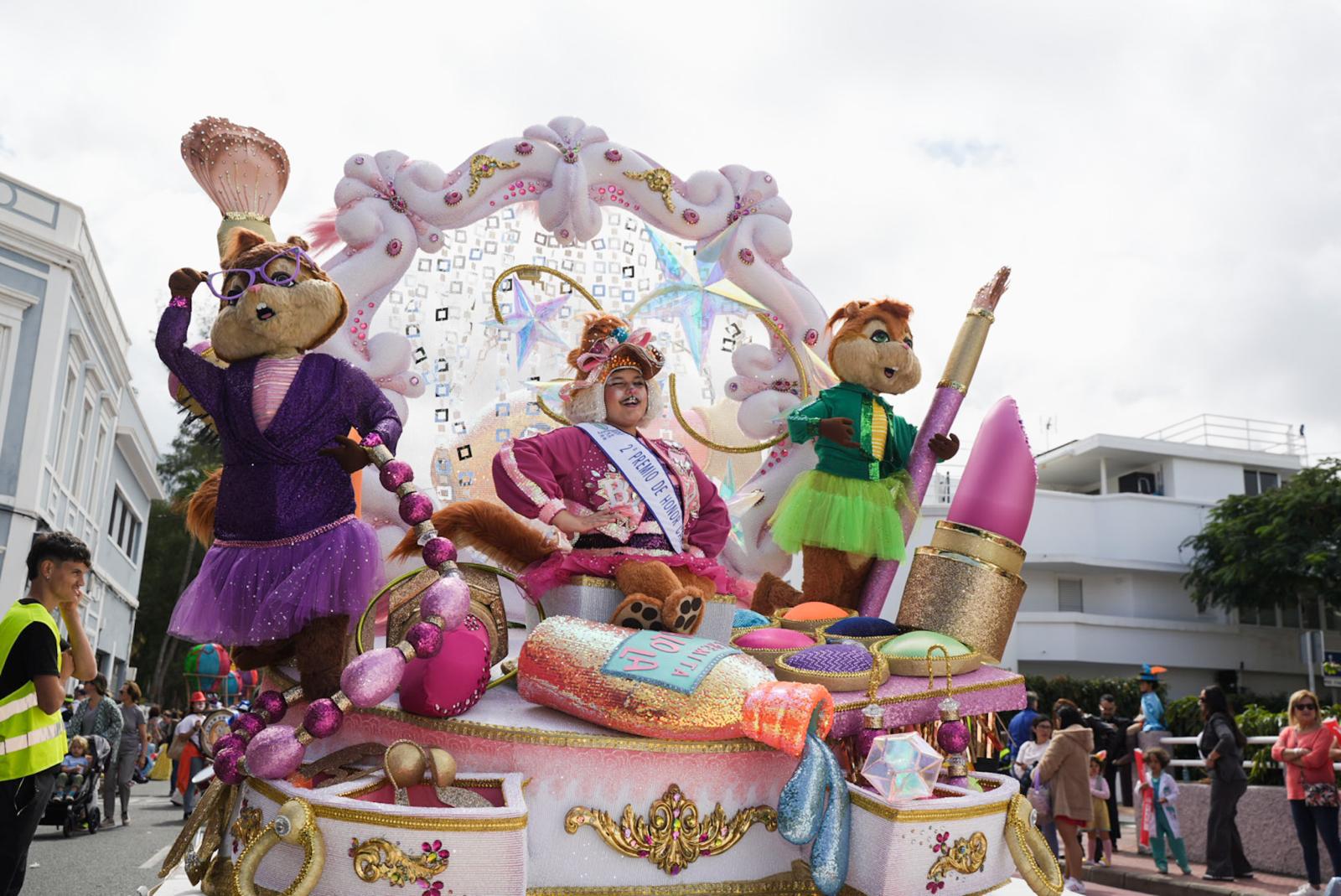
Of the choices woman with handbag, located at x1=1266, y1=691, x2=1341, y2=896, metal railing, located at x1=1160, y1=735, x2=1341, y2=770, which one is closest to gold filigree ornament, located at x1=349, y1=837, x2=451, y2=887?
woman with handbag, located at x1=1266, y1=691, x2=1341, y2=896

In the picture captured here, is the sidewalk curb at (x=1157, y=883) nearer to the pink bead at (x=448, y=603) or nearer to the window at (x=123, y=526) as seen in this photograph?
the pink bead at (x=448, y=603)

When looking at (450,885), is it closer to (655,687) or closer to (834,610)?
(655,687)

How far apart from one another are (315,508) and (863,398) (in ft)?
7.97

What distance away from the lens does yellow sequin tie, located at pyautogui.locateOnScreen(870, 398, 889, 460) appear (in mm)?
4695

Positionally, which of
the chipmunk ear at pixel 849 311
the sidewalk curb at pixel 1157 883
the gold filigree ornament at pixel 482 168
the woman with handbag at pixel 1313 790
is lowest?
the sidewalk curb at pixel 1157 883

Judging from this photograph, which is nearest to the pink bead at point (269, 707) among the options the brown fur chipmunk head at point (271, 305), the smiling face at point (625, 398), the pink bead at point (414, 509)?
the pink bead at point (414, 509)

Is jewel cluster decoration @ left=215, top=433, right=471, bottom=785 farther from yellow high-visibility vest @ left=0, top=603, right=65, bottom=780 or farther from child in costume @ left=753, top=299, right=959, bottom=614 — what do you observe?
child in costume @ left=753, top=299, right=959, bottom=614

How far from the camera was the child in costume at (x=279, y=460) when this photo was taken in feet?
10.3

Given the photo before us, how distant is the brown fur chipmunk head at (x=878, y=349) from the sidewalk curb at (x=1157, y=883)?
4.84 metres

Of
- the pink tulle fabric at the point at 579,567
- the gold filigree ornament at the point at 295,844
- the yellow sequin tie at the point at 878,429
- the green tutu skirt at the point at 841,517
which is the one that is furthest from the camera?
the yellow sequin tie at the point at 878,429

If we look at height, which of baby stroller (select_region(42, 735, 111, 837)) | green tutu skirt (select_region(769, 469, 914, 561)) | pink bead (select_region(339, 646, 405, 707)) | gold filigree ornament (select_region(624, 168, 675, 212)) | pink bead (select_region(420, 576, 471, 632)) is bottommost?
baby stroller (select_region(42, 735, 111, 837))

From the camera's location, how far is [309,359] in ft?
11.2

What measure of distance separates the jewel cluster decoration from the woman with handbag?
5.84 meters

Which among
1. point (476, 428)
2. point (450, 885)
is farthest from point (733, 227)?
point (450, 885)
